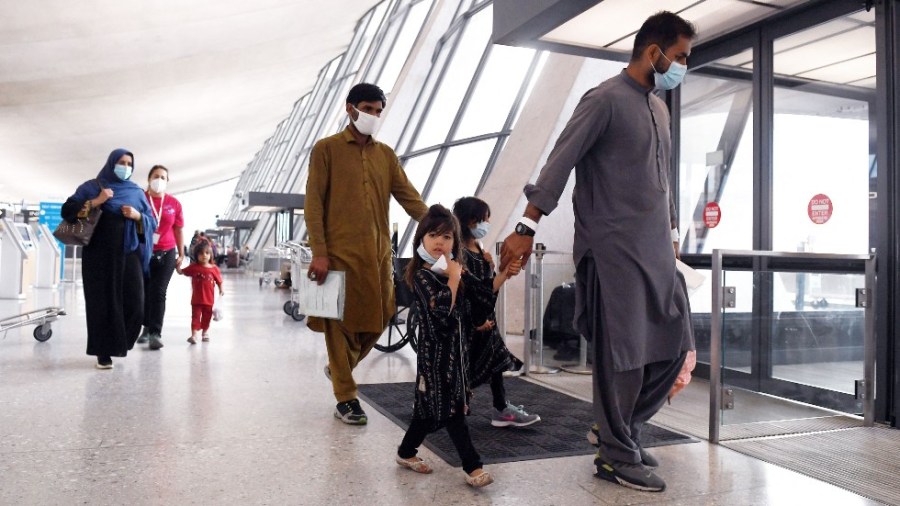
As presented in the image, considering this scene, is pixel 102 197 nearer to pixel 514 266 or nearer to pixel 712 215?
pixel 514 266

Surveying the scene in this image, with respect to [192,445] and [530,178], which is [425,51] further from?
[192,445]

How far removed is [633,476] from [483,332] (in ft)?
3.60

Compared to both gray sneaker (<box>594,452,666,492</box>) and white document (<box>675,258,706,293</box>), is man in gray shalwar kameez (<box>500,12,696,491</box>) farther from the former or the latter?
white document (<box>675,258,706,293</box>)

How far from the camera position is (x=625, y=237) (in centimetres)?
265

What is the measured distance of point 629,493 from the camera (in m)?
2.58

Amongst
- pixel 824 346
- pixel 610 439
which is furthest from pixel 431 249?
pixel 824 346

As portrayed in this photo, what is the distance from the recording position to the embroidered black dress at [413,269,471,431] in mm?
2607

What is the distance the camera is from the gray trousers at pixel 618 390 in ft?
8.79

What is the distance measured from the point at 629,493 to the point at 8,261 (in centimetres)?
1207

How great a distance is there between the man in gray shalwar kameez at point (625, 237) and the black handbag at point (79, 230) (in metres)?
3.56

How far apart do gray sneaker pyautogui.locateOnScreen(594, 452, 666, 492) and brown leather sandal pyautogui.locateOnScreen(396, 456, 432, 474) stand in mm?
691

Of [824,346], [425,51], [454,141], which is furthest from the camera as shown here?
[425,51]

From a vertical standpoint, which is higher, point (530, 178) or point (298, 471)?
point (530, 178)

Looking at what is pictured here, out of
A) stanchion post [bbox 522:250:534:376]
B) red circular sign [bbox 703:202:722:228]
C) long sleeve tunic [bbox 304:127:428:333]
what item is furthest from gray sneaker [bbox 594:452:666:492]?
red circular sign [bbox 703:202:722:228]
